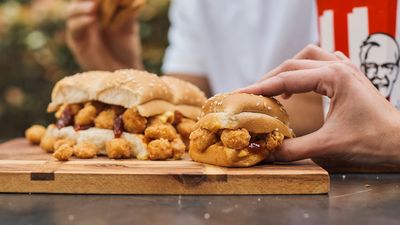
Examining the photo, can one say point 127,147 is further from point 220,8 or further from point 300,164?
point 220,8

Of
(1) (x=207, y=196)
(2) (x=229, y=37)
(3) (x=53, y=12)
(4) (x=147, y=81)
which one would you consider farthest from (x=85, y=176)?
(3) (x=53, y=12)

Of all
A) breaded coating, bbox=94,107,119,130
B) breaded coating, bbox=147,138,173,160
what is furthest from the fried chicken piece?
breaded coating, bbox=147,138,173,160

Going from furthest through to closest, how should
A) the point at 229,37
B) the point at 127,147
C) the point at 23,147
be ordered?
the point at 229,37
the point at 23,147
the point at 127,147

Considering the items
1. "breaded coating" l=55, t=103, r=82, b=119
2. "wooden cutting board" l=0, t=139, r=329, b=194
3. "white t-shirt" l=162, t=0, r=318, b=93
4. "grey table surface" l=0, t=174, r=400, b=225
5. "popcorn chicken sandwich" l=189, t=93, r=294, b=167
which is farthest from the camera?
"white t-shirt" l=162, t=0, r=318, b=93

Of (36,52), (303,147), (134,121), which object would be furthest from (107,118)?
(36,52)

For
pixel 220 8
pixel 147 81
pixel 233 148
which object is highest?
pixel 220 8

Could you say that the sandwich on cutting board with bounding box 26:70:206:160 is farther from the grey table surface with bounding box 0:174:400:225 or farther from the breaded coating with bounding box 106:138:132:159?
the grey table surface with bounding box 0:174:400:225

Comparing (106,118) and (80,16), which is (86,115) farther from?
(80,16)
